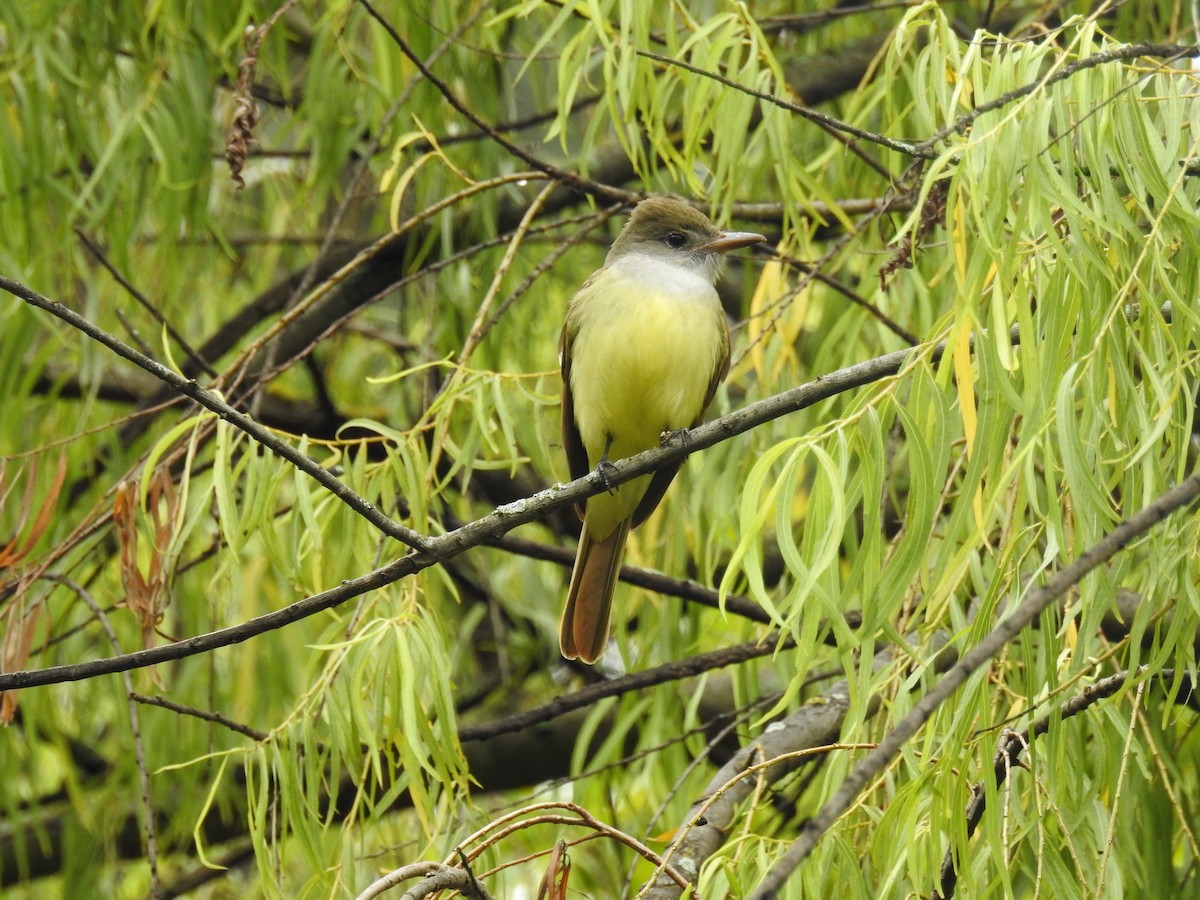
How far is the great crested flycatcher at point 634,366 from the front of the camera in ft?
10.6

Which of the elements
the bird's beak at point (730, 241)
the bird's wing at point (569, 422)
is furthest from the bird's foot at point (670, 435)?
the bird's beak at point (730, 241)

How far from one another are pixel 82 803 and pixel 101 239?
168 centimetres

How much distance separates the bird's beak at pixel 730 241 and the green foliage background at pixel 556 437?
8cm

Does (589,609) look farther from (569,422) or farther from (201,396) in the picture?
(201,396)

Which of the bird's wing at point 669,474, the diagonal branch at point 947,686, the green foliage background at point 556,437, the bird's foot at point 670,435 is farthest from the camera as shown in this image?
the bird's wing at point 669,474

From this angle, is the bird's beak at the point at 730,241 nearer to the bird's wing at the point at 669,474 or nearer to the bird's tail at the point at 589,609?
the bird's wing at the point at 669,474

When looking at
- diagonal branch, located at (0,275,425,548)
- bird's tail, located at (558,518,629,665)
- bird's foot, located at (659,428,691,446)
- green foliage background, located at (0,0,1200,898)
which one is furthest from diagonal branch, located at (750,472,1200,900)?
bird's tail, located at (558,518,629,665)

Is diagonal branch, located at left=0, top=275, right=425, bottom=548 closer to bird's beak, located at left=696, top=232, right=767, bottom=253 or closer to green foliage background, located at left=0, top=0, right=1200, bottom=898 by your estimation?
green foliage background, located at left=0, top=0, right=1200, bottom=898

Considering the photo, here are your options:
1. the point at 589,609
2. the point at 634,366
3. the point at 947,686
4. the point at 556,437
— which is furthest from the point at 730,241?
the point at 947,686

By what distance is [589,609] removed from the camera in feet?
10.5

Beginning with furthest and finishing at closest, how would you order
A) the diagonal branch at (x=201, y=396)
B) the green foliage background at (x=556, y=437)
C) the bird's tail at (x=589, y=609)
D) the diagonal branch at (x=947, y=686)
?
the bird's tail at (x=589, y=609), the green foliage background at (x=556, y=437), the diagonal branch at (x=201, y=396), the diagonal branch at (x=947, y=686)

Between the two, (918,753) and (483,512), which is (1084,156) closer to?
(918,753)

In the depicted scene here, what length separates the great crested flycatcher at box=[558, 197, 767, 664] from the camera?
3230 millimetres

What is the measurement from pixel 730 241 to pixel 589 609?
0.88 m
